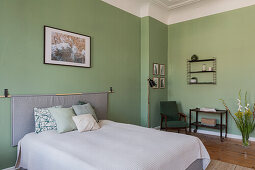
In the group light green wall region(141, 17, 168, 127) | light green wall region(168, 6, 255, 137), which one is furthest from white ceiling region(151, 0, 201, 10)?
light green wall region(168, 6, 255, 137)

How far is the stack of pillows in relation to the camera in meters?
2.55

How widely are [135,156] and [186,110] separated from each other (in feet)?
12.2

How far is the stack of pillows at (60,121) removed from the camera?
2547 millimetres

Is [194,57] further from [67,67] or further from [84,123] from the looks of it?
[84,123]

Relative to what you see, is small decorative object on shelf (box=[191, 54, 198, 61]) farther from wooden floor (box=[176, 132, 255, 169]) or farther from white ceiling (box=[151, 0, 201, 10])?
wooden floor (box=[176, 132, 255, 169])

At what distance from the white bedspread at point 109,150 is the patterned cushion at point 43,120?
0.13 meters

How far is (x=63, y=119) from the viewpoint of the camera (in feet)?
8.52

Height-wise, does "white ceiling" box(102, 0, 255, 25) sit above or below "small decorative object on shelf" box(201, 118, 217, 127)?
above

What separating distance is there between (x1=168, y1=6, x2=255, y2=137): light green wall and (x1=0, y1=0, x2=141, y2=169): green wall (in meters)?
1.27

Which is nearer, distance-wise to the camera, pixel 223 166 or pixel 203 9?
pixel 223 166

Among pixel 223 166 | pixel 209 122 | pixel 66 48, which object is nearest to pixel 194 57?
pixel 209 122

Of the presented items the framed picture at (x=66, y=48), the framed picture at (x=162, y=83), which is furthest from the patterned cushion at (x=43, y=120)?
the framed picture at (x=162, y=83)

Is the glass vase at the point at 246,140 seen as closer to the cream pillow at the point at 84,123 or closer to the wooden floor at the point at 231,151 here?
the wooden floor at the point at 231,151

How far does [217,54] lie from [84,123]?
12.2ft
